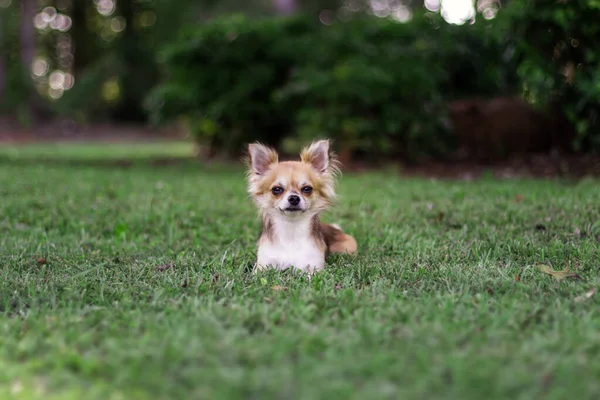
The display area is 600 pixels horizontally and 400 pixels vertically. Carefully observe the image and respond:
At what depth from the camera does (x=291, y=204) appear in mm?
4367

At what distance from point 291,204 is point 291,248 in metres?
0.39

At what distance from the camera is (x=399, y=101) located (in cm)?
1052

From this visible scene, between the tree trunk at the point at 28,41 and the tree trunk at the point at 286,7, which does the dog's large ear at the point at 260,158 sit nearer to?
the tree trunk at the point at 286,7

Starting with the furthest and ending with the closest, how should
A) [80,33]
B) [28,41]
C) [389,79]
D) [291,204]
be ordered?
1. [80,33]
2. [28,41]
3. [389,79]
4. [291,204]

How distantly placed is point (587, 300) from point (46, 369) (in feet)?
10.5

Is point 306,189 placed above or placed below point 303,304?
above

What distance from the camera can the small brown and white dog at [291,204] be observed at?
178 inches

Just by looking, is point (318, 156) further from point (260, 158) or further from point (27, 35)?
point (27, 35)

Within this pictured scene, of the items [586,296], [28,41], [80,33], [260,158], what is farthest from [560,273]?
[80,33]

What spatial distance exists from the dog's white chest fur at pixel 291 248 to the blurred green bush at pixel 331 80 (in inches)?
226

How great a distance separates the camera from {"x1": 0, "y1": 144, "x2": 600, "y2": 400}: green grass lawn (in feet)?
8.53

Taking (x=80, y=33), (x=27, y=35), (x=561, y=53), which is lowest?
(x=561, y=53)

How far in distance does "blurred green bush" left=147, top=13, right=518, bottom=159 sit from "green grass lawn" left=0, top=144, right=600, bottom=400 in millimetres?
3527

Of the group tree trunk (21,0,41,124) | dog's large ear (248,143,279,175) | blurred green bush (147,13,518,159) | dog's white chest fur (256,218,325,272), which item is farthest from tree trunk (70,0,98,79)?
dog's white chest fur (256,218,325,272)
